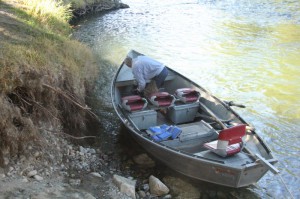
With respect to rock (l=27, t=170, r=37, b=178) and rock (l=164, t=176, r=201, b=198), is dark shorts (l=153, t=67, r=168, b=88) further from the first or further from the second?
rock (l=27, t=170, r=37, b=178)

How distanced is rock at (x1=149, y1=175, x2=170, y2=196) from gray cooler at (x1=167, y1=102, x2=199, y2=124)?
2.54m

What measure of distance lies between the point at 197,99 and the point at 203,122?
1.20m

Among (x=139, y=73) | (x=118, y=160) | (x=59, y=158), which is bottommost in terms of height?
(x=118, y=160)

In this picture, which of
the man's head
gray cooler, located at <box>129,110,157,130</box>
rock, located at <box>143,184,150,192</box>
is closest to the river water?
gray cooler, located at <box>129,110,157,130</box>

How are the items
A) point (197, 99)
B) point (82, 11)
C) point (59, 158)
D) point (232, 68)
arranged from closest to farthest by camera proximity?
point (59, 158)
point (197, 99)
point (232, 68)
point (82, 11)

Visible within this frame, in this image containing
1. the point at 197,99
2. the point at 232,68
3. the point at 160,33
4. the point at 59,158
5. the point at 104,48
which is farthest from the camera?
the point at 160,33

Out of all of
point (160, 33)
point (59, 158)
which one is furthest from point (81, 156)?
point (160, 33)

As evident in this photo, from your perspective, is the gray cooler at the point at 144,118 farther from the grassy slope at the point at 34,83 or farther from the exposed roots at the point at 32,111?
the exposed roots at the point at 32,111

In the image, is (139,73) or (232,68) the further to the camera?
(232,68)

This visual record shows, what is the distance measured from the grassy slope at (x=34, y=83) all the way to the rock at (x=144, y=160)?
1.61m

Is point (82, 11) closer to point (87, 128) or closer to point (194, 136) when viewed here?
point (87, 128)

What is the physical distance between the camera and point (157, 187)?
23.4 ft

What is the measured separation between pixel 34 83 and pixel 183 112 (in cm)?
417

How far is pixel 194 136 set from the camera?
815cm
